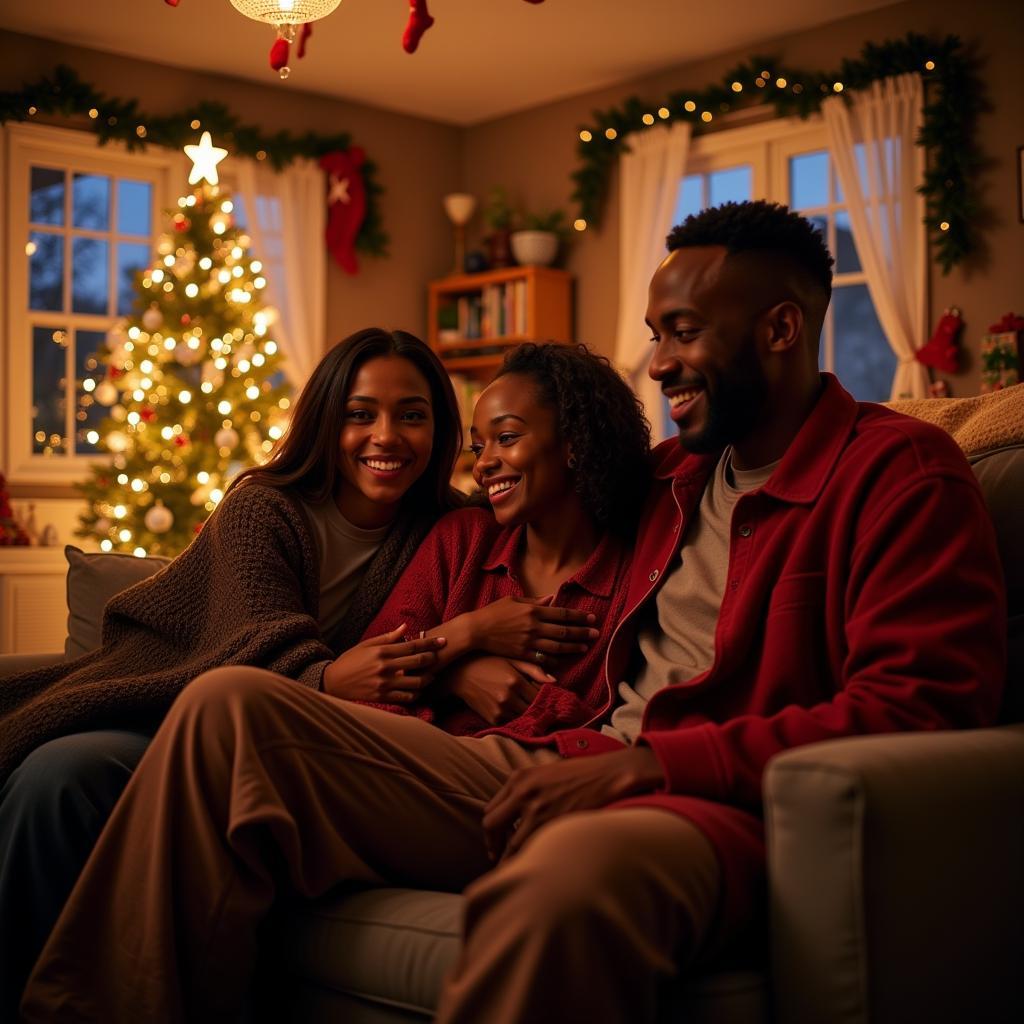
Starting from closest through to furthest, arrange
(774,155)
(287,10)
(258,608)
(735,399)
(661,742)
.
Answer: (661,742), (735,399), (258,608), (287,10), (774,155)

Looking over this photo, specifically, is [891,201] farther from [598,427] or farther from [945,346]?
[598,427]

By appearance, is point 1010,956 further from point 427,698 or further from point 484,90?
point 484,90

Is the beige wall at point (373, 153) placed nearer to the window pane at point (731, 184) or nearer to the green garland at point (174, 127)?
the green garland at point (174, 127)

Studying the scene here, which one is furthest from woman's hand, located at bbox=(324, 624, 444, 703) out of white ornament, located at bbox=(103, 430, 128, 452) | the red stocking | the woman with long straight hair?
white ornament, located at bbox=(103, 430, 128, 452)

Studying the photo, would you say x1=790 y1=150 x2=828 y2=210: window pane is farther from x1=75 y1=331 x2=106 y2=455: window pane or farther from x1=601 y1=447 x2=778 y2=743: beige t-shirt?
x1=601 y1=447 x2=778 y2=743: beige t-shirt

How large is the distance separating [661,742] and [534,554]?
764mm

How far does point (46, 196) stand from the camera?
6.11 metres

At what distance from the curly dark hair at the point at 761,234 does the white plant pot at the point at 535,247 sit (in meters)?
4.91

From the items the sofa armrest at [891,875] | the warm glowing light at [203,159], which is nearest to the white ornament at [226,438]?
the warm glowing light at [203,159]

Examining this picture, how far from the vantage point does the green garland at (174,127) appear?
5.87m

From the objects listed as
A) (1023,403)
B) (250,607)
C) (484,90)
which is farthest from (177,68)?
(1023,403)

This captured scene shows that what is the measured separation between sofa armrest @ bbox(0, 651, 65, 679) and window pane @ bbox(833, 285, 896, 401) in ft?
13.5

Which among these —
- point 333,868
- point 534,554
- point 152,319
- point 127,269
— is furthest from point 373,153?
point 333,868

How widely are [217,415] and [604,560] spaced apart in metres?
3.63
